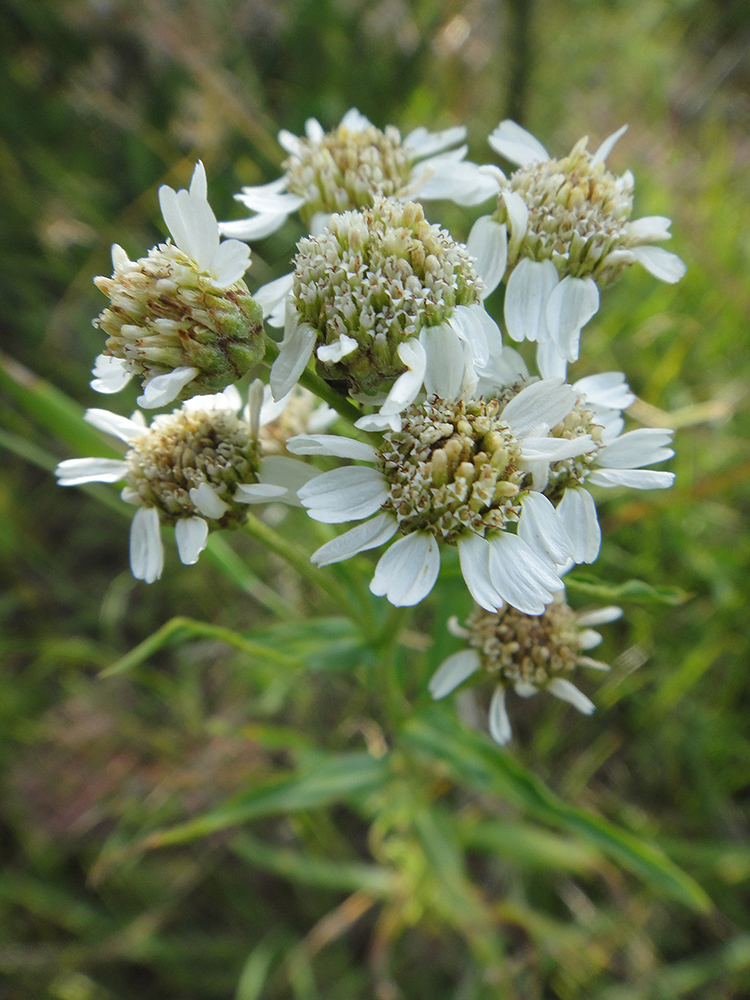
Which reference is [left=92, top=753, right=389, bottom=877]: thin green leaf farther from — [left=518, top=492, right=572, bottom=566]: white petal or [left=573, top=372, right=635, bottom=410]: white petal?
[left=573, top=372, right=635, bottom=410]: white petal

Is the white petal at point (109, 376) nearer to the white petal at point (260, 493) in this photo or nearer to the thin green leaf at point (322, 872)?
the white petal at point (260, 493)

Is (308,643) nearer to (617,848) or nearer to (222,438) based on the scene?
(222,438)

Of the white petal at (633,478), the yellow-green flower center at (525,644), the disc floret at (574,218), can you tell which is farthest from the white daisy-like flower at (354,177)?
the yellow-green flower center at (525,644)

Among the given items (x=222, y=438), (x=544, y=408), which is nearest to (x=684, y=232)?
(x=544, y=408)

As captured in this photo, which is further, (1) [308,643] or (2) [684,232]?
(2) [684,232]

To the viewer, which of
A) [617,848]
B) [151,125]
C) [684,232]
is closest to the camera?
[617,848]

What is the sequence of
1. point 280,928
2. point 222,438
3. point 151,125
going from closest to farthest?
1. point 222,438
2. point 280,928
3. point 151,125

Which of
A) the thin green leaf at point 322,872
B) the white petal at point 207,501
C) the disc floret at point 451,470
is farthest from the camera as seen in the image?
the thin green leaf at point 322,872
